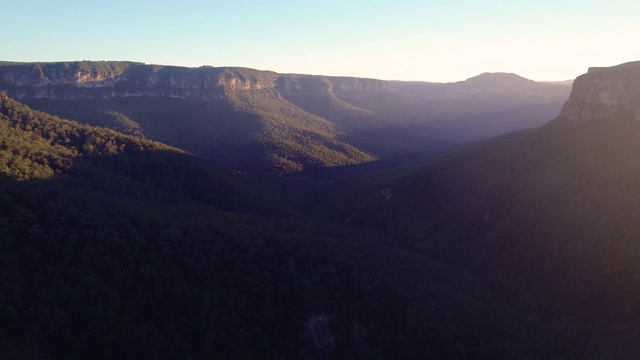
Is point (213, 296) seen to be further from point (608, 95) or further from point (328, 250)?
point (608, 95)

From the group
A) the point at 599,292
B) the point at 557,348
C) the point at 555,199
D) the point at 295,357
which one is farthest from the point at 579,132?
the point at 295,357

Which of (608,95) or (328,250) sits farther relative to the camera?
(608,95)

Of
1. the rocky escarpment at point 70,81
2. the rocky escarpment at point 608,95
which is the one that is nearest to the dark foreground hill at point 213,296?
the rocky escarpment at point 608,95

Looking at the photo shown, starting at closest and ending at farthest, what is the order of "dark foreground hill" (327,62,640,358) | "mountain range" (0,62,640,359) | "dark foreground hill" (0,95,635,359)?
"dark foreground hill" (0,95,635,359) < "mountain range" (0,62,640,359) < "dark foreground hill" (327,62,640,358)

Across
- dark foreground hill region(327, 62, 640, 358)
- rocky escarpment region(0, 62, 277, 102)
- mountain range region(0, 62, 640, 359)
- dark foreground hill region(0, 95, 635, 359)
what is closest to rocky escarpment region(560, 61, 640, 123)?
dark foreground hill region(327, 62, 640, 358)

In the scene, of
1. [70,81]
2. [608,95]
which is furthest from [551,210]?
[70,81]

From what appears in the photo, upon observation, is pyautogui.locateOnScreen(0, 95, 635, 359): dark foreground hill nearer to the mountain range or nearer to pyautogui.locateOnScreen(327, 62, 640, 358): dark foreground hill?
the mountain range

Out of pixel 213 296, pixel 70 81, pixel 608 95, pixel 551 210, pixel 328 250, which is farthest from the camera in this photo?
pixel 70 81

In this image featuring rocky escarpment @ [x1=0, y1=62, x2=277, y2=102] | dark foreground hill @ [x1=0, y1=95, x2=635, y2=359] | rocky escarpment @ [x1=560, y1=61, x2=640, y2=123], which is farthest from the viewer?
rocky escarpment @ [x1=0, y1=62, x2=277, y2=102]

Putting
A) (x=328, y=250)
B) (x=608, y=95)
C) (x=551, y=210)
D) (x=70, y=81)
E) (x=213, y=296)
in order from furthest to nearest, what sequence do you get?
(x=70, y=81) < (x=608, y=95) < (x=551, y=210) < (x=328, y=250) < (x=213, y=296)
